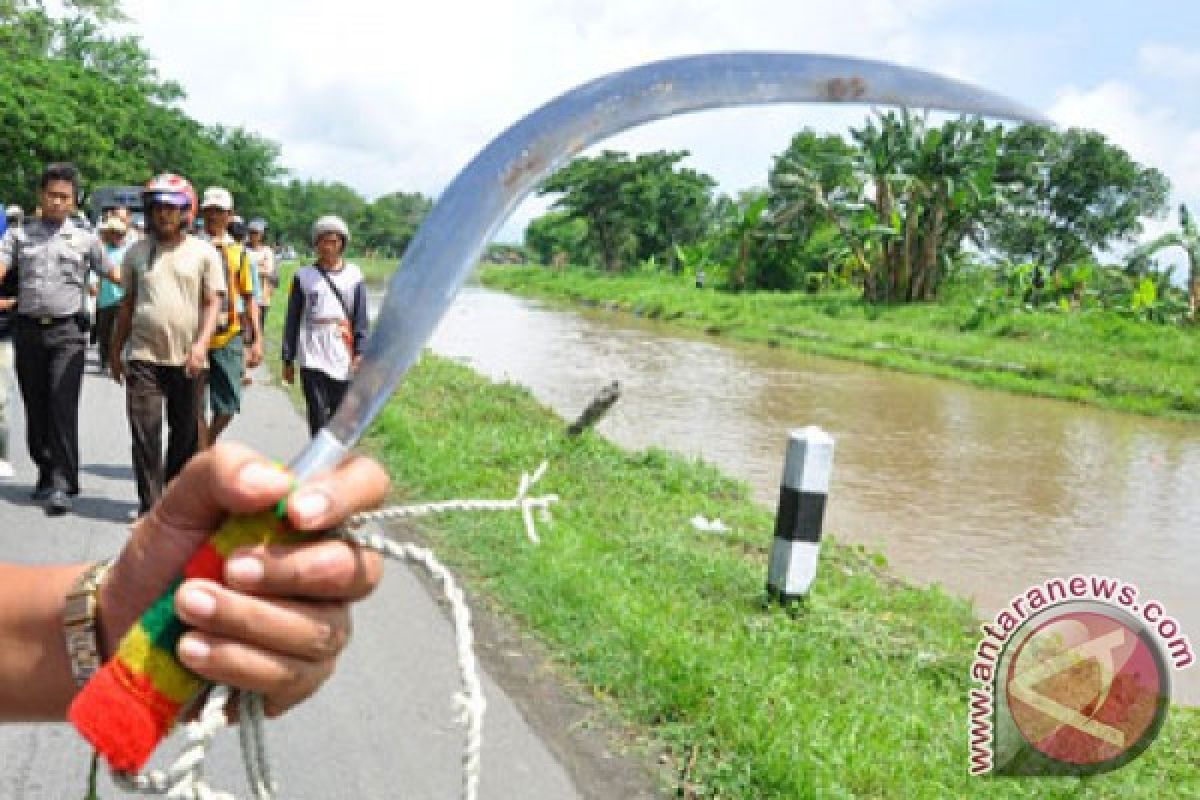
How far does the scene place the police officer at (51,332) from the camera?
193 inches

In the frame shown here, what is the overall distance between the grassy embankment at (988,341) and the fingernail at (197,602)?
1708cm

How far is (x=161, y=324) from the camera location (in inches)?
177

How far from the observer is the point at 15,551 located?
4258 millimetres

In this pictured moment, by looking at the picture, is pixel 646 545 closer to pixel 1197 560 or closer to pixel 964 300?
pixel 1197 560

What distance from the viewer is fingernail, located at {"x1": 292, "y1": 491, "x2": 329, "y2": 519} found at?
3.09 ft

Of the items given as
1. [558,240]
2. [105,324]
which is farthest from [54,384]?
[558,240]

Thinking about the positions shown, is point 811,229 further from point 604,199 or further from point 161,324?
point 161,324

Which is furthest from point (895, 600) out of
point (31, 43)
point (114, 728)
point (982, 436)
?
point (31, 43)

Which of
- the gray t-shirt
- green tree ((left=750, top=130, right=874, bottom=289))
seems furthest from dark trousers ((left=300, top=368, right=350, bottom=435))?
green tree ((left=750, top=130, right=874, bottom=289))

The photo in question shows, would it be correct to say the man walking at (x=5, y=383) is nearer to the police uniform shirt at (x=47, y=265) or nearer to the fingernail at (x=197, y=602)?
the police uniform shirt at (x=47, y=265)

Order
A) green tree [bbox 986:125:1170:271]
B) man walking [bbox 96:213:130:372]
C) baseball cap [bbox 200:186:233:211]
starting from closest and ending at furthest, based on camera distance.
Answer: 1. baseball cap [bbox 200:186:233:211]
2. man walking [bbox 96:213:130:372]
3. green tree [bbox 986:125:1170:271]

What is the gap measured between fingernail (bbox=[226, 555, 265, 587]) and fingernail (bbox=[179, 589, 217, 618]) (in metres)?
0.02

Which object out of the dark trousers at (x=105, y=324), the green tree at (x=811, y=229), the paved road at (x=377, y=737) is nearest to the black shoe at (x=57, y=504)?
the paved road at (x=377, y=737)

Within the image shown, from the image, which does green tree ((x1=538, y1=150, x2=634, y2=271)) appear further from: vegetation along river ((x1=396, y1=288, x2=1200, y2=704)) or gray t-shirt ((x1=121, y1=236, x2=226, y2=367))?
gray t-shirt ((x1=121, y1=236, x2=226, y2=367))
